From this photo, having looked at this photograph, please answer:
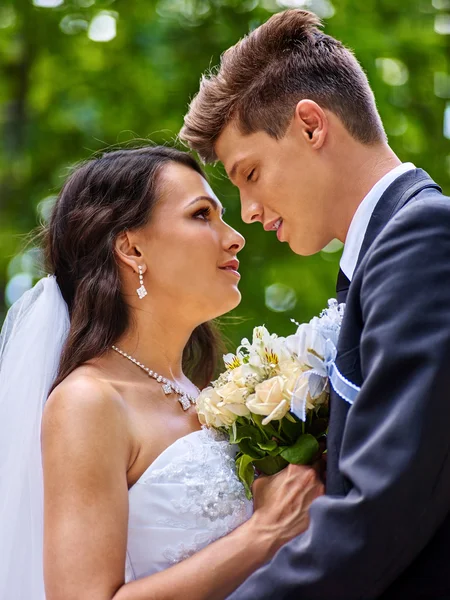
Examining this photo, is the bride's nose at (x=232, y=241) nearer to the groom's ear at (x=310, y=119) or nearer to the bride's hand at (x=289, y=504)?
the groom's ear at (x=310, y=119)

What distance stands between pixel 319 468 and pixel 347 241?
0.84m

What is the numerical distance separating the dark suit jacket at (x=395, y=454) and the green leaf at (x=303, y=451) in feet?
1.98

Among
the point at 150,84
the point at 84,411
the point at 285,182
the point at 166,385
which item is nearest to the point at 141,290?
the point at 166,385

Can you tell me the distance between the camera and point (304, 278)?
8633mm

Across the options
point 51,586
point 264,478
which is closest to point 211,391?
point 264,478

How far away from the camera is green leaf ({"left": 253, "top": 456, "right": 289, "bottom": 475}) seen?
3389mm

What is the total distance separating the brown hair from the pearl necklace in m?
0.11

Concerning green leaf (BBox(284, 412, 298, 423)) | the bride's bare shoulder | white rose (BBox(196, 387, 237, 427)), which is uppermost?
the bride's bare shoulder

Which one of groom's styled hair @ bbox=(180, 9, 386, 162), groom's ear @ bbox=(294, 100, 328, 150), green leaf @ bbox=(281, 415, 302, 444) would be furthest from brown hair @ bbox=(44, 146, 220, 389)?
green leaf @ bbox=(281, 415, 302, 444)

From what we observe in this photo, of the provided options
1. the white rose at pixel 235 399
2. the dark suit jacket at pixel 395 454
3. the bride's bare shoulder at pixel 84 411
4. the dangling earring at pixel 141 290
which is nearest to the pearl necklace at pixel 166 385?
the dangling earring at pixel 141 290

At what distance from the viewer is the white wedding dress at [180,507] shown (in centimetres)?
365

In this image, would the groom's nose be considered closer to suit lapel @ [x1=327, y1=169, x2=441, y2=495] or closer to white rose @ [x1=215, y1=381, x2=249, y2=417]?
suit lapel @ [x1=327, y1=169, x2=441, y2=495]

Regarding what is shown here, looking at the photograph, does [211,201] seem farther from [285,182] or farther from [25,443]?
[25,443]

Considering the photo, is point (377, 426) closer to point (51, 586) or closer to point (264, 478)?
point (264, 478)
